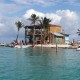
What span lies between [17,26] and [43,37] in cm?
2933

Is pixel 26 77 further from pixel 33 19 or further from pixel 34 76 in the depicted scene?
pixel 33 19

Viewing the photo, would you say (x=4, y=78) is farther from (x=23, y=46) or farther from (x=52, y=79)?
(x=23, y=46)

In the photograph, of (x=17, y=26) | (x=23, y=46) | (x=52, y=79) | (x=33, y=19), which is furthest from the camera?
(x=17, y=26)

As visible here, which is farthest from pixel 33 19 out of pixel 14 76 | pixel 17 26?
pixel 14 76

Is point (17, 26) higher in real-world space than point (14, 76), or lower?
higher

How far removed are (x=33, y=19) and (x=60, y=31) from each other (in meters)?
14.2

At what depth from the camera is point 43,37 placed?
150 metres

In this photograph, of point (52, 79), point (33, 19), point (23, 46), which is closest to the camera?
point (52, 79)

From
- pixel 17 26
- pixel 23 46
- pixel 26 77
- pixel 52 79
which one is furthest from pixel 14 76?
pixel 17 26

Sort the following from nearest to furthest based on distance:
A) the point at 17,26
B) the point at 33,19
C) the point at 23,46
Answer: the point at 23,46 → the point at 33,19 → the point at 17,26

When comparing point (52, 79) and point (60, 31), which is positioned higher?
point (60, 31)

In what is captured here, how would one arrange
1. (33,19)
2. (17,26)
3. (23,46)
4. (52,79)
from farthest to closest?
(17,26) → (33,19) → (23,46) → (52,79)

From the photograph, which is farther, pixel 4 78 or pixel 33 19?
pixel 33 19

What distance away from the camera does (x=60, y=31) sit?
526 ft
